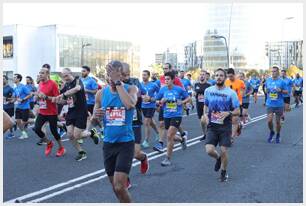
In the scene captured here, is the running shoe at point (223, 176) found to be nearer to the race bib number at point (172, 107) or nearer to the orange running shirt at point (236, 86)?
the race bib number at point (172, 107)

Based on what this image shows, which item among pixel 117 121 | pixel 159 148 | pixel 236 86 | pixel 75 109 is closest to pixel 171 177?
pixel 117 121

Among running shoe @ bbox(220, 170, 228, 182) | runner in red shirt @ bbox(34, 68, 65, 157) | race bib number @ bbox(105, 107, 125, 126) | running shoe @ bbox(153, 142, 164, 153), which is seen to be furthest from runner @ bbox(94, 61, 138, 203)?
running shoe @ bbox(153, 142, 164, 153)

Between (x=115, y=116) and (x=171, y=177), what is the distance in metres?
2.58

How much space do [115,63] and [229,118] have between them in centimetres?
300

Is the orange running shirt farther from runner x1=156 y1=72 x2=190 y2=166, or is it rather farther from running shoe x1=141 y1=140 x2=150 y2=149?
runner x1=156 y1=72 x2=190 y2=166

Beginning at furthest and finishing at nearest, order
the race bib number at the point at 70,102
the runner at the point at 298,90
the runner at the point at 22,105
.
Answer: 1. the runner at the point at 298,90
2. the runner at the point at 22,105
3. the race bib number at the point at 70,102

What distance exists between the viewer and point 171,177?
24.7 feet

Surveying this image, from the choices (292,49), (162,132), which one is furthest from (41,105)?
(292,49)

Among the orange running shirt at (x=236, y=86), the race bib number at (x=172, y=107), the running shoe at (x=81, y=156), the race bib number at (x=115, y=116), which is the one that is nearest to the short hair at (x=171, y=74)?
the race bib number at (x=172, y=107)

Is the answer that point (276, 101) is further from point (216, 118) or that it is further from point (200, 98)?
point (216, 118)

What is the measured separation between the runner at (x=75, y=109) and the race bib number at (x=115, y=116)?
12.8ft

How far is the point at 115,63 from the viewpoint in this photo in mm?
5113

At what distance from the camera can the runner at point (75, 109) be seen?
9.13 m

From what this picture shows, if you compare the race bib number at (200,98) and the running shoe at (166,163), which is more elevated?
the race bib number at (200,98)
